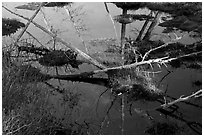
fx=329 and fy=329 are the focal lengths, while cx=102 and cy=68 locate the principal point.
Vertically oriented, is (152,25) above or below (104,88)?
above

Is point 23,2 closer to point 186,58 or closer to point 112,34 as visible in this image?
point 112,34

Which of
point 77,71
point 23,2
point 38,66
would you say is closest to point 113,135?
point 77,71

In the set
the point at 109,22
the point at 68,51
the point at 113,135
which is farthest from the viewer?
the point at 109,22

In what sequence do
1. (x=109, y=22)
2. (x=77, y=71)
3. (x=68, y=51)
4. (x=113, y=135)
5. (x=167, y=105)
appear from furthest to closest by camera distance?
(x=109, y=22), (x=68, y=51), (x=77, y=71), (x=167, y=105), (x=113, y=135)

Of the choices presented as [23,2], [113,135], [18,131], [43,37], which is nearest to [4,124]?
[18,131]

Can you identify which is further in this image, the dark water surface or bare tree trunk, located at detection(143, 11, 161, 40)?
bare tree trunk, located at detection(143, 11, 161, 40)

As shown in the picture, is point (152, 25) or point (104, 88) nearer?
point (104, 88)

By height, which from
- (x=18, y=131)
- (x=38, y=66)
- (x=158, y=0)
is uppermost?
(x=158, y=0)

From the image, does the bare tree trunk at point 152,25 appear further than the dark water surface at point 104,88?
Yes

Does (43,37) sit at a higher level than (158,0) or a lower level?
lower

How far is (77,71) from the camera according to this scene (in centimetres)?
738

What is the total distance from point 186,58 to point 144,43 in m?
1.23

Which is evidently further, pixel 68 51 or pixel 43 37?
pixel 43 37

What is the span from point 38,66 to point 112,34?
7.94 ft
